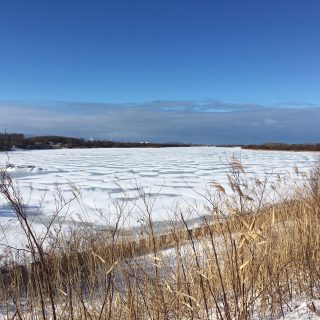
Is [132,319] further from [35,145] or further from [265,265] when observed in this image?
[35,145]

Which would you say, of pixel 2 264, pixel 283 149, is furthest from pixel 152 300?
pixel 283 149

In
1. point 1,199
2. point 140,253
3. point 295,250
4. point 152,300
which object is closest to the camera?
point 152,300

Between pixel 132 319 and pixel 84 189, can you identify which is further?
pixel 84 189

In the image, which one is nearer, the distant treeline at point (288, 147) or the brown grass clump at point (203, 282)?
the brown grass clump at point (203, 282)

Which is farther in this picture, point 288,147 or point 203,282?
point 288,147

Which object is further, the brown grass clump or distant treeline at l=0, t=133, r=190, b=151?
distant treeline at l=0, t=133, r=190, b=151

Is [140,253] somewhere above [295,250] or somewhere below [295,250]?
below

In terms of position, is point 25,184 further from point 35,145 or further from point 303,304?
point 35,145

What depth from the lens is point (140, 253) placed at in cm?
471

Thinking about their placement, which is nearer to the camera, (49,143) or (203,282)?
(203,282)

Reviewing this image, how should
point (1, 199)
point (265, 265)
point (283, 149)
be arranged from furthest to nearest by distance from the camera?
point (283, 149), point (1, 199), point (265, 265)

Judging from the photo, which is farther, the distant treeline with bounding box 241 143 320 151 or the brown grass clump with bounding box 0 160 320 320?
the distant treeline with bounding box 241 143 320 151

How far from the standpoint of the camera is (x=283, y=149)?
3625 cm

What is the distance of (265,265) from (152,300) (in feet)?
3.24
